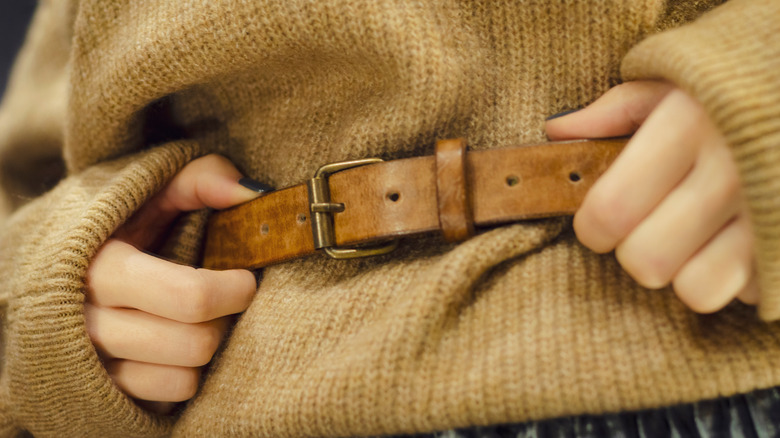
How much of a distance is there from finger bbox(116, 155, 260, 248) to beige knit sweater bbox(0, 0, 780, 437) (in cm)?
3

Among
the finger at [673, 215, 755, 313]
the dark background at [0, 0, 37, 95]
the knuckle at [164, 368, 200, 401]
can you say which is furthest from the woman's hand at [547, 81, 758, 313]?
the dark background at [0, 0, 37, 95]

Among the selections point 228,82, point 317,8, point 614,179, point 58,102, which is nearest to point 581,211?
point 614,179

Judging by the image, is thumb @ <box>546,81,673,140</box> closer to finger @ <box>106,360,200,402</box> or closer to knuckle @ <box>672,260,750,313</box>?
knuckle @ <box>672,260,750,313</box>

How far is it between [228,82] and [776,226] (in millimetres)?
535

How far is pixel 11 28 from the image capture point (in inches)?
56.9

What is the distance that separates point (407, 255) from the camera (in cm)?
54

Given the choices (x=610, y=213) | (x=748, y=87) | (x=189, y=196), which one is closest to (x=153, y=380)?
(x=189, y=196)

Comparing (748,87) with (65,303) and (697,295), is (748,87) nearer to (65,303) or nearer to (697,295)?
(697,295)

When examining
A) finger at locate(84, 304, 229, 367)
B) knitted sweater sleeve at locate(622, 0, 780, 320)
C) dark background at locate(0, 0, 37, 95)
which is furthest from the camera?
dark background at locate(0, 0, 37, 95)

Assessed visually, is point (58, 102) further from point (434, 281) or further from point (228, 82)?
point (434, 281)

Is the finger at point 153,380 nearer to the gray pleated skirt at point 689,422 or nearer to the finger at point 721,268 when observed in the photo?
the gray pleated skirt at point 689,422

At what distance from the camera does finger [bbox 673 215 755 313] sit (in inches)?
15.2

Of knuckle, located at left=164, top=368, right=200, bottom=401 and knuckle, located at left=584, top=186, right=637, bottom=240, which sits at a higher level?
knuckle, located at left=584, top=186, right=637, bottom=240

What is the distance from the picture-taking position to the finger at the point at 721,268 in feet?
1.26
